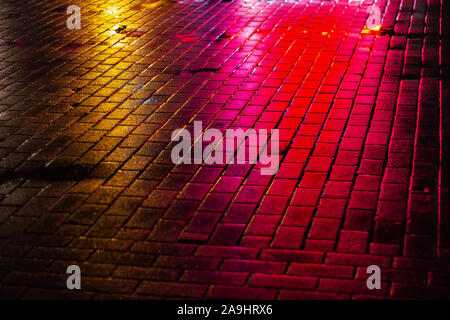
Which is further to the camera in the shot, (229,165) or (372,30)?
(372,30)

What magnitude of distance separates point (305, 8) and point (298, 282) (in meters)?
6.48

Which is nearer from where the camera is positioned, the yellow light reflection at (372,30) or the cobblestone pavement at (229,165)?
the cobblestone pavement at (229,165)

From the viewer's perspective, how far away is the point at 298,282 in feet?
10.7

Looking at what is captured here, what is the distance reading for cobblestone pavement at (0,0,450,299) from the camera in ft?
11.1

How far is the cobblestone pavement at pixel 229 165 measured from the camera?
3.39 meters

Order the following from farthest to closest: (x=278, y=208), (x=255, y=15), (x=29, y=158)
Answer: (x=255, y=15), (x=29, y=158), (x=278, y=208)

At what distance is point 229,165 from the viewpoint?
461 cm

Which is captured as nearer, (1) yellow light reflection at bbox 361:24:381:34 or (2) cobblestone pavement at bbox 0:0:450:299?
(2) cobblestone pavement at bbox 0:0:450:299

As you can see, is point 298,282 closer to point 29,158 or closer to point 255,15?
point 29,158

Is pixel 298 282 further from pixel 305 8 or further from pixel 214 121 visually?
pixel 305 8
